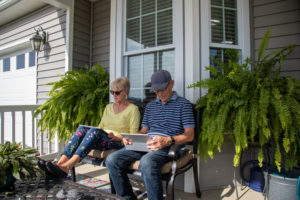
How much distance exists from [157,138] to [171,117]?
0.34 metres

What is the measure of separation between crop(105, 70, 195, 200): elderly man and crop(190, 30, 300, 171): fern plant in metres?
0.20

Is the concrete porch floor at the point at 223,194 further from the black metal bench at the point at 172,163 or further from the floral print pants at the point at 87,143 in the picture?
the floral print pants at the point at 87,143

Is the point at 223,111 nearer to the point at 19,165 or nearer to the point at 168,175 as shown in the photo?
the point at 168,175

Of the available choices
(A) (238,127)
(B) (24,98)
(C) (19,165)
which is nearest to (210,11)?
(A) (238,127)

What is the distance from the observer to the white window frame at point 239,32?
7.48 ft

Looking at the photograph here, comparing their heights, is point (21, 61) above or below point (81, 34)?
below

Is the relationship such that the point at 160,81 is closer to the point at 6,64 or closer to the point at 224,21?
the point at 224,21

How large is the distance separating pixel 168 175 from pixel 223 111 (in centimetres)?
73

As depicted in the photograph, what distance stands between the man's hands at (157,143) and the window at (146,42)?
38.9 inches

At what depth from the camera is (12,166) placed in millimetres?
1355

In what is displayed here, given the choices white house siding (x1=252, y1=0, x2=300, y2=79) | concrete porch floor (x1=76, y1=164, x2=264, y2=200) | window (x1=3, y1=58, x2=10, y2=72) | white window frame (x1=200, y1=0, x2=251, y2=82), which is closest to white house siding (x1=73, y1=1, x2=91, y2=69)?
white window frame (x1=200, y1=0, x2=251, y2=82)

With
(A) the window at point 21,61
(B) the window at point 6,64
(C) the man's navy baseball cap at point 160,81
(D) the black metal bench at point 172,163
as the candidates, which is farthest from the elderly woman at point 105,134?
(B) the window at point 6,64

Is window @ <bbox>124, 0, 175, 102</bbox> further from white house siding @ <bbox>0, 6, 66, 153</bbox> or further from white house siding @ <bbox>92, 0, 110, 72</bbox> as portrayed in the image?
white house siding @ <bbox>0, 6, 66, 153</bbox>

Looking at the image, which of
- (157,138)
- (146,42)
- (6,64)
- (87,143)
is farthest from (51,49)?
(157,138)
